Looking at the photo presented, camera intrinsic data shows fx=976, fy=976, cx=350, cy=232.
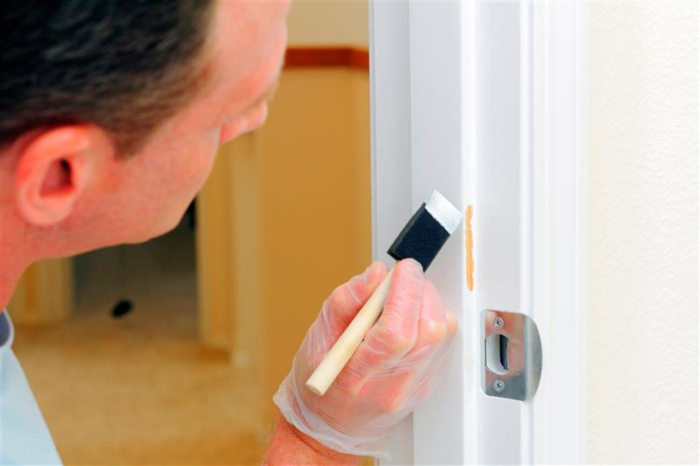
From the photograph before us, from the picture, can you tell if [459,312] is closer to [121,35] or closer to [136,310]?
[121,35]

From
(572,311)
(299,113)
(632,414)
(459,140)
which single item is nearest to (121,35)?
(459,140)

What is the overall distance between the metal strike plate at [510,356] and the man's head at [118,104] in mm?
216

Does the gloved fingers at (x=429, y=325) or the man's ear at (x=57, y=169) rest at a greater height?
the man's ear at (x=57, y=169)

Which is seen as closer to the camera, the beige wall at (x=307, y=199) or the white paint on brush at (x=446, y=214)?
the white paint on brush at (x=446, y=214)

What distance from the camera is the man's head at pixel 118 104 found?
1.67ft

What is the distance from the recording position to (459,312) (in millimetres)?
666

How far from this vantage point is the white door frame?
63 centimetres

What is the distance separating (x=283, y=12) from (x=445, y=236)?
0.18 m

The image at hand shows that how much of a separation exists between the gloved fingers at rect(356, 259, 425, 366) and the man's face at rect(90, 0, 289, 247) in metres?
0.15

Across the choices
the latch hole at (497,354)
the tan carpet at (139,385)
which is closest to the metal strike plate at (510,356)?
the latch hole at (497,354)

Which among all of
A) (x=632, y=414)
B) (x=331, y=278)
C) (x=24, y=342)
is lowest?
(x=24, y=342)

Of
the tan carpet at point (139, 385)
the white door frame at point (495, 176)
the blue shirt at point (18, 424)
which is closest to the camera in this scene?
the white door frame at point (495, 176)

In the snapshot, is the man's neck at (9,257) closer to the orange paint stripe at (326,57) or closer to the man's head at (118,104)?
the man's head at (118,104)

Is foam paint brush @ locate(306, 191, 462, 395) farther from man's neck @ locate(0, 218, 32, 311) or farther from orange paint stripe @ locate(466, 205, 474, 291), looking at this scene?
man's neck @ locate(0, 218, 32, 311)
